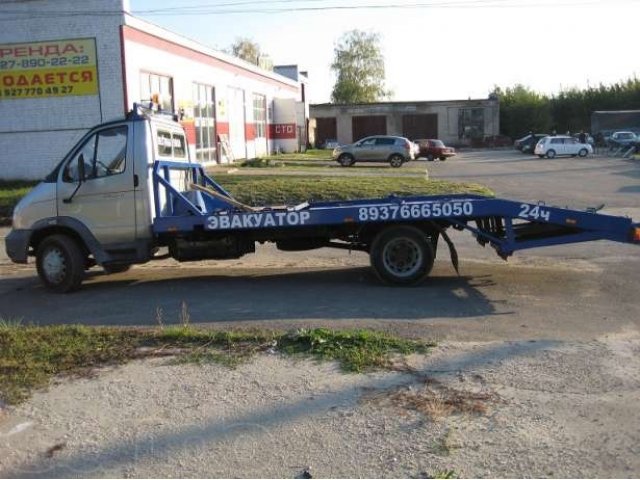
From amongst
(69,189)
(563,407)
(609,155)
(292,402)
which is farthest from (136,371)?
(609,155)

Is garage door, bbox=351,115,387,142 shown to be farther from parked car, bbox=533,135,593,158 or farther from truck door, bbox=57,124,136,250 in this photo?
truck door, bbox=57,124,136,250

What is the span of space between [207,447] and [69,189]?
5990mm

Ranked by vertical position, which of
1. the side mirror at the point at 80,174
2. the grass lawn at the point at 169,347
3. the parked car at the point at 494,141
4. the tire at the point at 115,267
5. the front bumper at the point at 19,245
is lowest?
the grass lawn at the point at 169,347

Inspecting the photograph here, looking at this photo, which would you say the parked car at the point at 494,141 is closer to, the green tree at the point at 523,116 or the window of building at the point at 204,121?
the green tree at the point at 523,116

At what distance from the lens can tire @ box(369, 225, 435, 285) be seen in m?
8.82

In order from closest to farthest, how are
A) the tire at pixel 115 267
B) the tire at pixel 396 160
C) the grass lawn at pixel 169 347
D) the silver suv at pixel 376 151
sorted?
the grass lawn at pixel 169 347, the tire at pixel 115 267, the tire at pixel 396 160, the silver suv at pixel 376 151

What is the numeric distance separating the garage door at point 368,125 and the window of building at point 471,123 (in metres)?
7.69

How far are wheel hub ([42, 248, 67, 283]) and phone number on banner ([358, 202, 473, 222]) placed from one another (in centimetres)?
408

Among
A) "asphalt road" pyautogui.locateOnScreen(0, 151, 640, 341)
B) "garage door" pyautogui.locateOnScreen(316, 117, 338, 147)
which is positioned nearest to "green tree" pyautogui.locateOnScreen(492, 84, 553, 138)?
"garage door" pyautogui.locateOnScreen(316, 117, 338, 147)

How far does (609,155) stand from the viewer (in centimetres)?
4962

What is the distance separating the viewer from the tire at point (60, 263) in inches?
365

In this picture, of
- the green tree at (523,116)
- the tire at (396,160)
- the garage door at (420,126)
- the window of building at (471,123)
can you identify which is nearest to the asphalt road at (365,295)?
the tire at (396,160)

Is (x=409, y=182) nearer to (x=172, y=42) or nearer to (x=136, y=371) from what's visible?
(x=172, y=42)

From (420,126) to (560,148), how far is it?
2242cm
